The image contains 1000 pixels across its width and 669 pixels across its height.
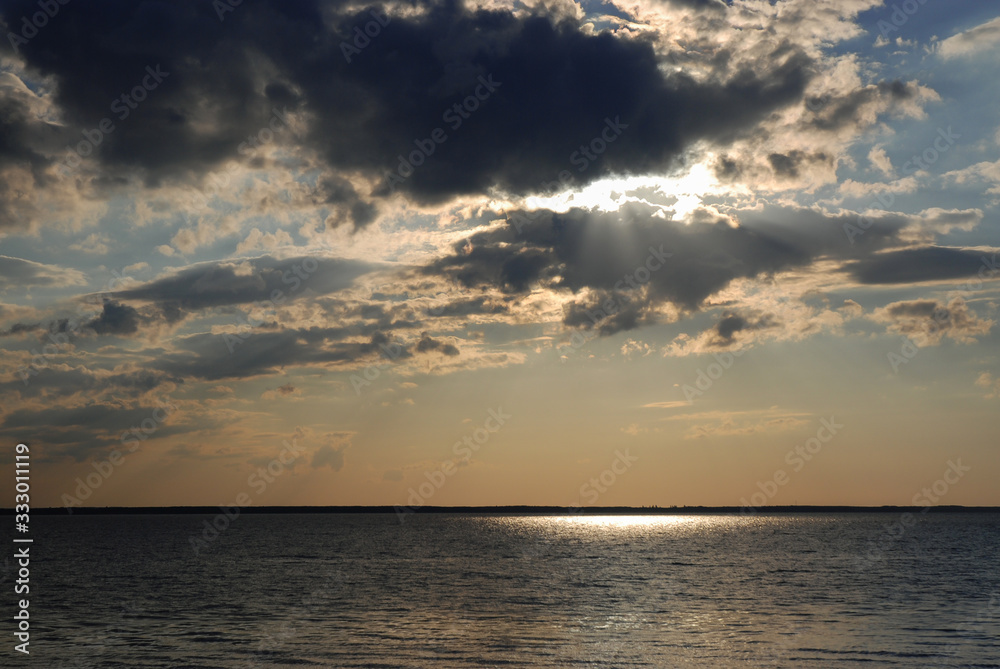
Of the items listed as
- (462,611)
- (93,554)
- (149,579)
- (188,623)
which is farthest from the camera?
(93,554)

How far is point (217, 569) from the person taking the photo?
91.4 meters

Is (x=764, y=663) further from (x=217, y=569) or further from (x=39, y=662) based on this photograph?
(x=217, y=569)

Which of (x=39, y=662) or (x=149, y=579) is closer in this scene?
(x=39, y=662)

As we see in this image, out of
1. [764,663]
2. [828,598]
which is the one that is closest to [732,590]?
[828,598]

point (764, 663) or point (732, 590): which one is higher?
point (764, 663)

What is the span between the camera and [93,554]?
123 meters

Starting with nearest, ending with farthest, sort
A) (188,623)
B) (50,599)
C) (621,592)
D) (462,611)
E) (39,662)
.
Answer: (39,662), (188,623), (462,611), (50,599), (621,592)

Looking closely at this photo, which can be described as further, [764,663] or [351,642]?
[351,642]

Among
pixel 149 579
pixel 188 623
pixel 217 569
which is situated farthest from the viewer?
pixel 217 569

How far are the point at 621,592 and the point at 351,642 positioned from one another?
33233mm

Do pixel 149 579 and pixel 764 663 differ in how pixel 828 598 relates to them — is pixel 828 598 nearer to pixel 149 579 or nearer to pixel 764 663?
pixel 764 663

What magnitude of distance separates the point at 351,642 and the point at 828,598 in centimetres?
4259

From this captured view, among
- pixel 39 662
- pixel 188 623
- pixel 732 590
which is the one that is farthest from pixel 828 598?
pixel 39 662

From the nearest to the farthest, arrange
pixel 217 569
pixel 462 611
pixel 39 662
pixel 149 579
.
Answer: pixel 39 662 < pixel 462 611 < pixel 149 579 < pixel 217 569
